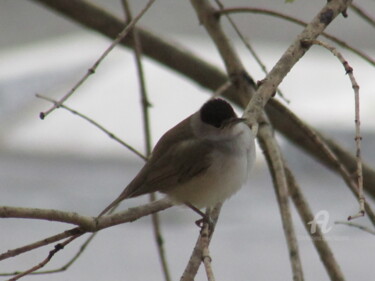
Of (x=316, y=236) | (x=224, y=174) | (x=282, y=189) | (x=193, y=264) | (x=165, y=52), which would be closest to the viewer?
(x=193, y=264)

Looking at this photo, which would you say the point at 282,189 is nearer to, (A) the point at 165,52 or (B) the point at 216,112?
(B) the point at 216,112

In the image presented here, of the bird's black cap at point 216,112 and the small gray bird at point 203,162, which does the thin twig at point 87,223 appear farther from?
the bird's black cap at point 216,112

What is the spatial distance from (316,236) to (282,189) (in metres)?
0.35

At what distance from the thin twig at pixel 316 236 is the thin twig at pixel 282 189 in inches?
5.6

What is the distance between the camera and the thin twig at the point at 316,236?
2.85 m

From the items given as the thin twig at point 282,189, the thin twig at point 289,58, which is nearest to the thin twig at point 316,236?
the thin twig at point 282,189

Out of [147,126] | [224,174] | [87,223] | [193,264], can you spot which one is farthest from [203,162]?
[87,223]

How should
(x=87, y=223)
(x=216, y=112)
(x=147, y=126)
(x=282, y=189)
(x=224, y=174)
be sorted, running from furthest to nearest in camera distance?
(x=147, y=126)
(x=216, y=112)
(x=224, y=174)
(x=282, y=189)
(x=87, y=223)

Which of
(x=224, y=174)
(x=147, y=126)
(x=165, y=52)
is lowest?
(x=224, y=174)

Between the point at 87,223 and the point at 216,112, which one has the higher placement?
the point at 216,112

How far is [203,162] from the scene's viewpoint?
3203 mm

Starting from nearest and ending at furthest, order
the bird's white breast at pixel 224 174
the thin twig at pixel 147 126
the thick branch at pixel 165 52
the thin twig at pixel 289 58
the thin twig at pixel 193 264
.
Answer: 1. the thin twig at pixel 193 264
2. the thin twig at pixel 289 58
3. the bird's white breast at pixel 224 174
4. the thin twig at pixel 147 126
5. the thick branch at pixel 165 52

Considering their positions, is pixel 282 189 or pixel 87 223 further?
pixel 282 189

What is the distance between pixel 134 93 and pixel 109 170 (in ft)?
2.69
